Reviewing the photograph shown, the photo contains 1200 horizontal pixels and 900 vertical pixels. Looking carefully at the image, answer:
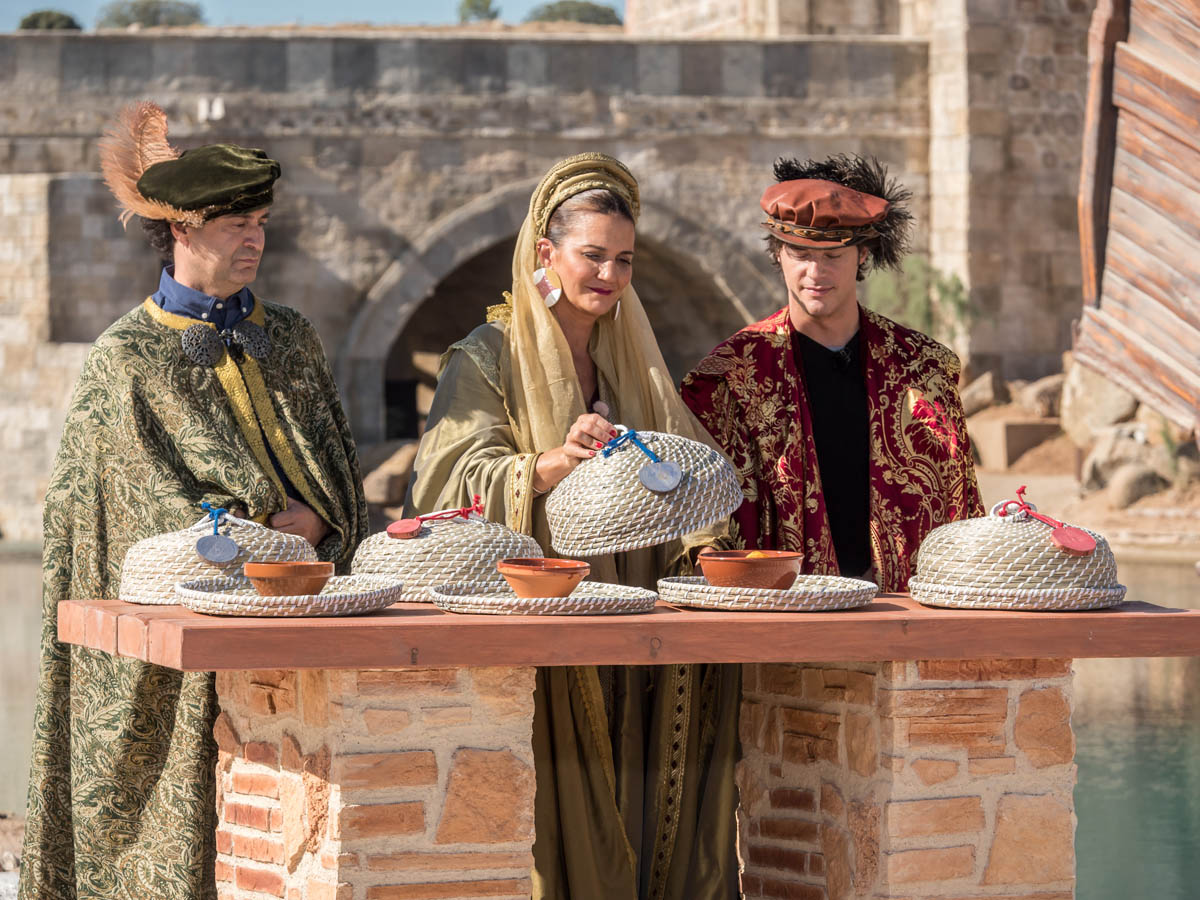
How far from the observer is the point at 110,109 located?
55.2 feet

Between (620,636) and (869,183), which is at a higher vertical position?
(869,183)

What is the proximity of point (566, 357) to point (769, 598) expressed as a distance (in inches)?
32.0

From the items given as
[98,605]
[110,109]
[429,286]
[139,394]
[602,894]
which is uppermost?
[110,109]

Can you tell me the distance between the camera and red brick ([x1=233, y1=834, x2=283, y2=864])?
3430 millimetres

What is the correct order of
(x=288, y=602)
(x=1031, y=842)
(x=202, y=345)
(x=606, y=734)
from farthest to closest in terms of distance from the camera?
(x=202, y=345) → (x=606, y=734) → (x=1031, y=842) → (x=288, y=602)

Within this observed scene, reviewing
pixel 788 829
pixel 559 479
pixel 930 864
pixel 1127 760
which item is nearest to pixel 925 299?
pixel 1127 760

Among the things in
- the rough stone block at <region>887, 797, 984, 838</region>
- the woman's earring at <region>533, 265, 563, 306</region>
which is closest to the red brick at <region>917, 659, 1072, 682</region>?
→ the rough stone block at <region>887, 797, 984, 838</region>

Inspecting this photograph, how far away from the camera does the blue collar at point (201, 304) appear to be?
4.20 m

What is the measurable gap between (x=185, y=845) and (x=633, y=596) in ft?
3.77

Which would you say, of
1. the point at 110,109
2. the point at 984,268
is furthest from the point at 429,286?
the point at 984,268

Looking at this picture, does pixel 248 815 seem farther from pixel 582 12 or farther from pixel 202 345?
pixel 582 12

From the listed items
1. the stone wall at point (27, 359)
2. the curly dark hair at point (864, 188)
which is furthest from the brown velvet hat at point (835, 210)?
the stone wall at point (27, 359)

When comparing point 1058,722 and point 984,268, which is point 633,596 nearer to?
point 1058,722

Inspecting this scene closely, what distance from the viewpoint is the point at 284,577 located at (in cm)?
325
